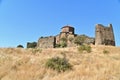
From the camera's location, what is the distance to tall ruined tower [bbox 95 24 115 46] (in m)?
57.1

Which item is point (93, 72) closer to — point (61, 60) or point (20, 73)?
point (61, 60)

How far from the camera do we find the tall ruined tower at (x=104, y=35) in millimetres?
57062

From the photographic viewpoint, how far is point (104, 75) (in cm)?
1033

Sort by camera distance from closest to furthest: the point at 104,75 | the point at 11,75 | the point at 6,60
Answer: the point at 104,75 → the point at 11,75 → the point at 6,60

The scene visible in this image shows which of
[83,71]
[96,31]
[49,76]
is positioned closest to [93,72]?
[83,71]

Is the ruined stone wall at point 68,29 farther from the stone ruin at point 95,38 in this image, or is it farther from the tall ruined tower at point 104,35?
the tall ruined tower at point 104,35

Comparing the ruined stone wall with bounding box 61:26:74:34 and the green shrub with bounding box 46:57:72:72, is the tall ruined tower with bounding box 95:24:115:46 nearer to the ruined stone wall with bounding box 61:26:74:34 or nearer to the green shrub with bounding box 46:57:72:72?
the ruined stone wall with bounding box 61:26:74:34

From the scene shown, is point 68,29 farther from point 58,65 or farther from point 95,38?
point 58,65

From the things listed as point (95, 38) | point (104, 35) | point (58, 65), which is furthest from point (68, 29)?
point (58, 65)

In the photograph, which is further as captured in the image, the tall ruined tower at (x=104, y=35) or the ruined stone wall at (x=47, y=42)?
the ruined stone wall at (x=47, y=42)

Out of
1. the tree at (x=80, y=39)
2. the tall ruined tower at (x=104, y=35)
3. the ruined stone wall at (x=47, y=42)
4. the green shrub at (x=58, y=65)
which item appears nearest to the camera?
the green shrub at (x=58, y=65)

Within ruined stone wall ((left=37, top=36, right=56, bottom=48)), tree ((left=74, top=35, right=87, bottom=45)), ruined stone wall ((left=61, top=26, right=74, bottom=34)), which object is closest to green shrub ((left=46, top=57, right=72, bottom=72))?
tree ((left=74, top=35, right=87, bottom=45))

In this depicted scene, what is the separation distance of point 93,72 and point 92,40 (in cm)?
4803

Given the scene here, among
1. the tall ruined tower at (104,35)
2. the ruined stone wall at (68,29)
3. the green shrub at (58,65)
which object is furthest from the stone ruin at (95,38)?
the green shrub at (58,65)
